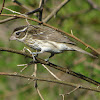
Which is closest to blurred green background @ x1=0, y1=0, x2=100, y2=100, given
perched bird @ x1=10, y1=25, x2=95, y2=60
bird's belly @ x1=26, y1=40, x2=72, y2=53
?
perched bird @ x1=10, y1=25, x2=95, y2=60

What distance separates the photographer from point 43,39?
17.2ft

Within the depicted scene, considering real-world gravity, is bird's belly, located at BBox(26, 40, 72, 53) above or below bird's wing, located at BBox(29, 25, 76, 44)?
below

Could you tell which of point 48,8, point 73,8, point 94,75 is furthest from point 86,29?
point 94,75

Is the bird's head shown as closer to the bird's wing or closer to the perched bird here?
the perched bird

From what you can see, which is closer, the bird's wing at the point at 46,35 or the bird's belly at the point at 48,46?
the bird's belly at the point at 48,46

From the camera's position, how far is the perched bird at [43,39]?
5051 millimetres

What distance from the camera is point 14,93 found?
6762 millimetres

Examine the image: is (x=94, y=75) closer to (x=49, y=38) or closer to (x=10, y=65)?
(x=49, y=38)

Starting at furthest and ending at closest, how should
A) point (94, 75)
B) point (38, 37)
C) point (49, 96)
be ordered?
point (49, 96) < point (94, 75) < point (38, 37)

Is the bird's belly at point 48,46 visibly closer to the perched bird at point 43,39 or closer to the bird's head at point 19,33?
the perched bird at point 43,39

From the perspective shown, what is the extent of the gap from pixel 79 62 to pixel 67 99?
101 centimetres

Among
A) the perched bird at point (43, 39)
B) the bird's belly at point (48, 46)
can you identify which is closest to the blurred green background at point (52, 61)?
the perched bird at point (43, 39)

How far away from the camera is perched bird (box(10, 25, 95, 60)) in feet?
16.6

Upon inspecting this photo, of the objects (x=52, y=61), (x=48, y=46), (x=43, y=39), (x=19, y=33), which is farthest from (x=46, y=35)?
(x=52, y=61)
